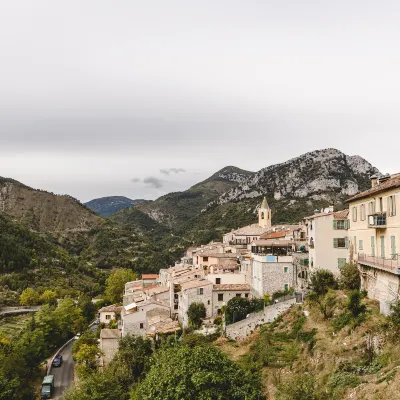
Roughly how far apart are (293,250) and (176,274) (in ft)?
50.9

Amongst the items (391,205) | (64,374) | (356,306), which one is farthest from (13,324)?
(391,205)

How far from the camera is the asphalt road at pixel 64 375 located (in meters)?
45.7

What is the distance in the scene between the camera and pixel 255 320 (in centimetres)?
3659

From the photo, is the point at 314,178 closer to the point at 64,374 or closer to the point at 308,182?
the point at 308,182

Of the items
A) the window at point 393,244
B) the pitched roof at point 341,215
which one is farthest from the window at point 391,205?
the pitched roof at point 341,215

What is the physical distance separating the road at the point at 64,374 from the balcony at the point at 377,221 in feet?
113

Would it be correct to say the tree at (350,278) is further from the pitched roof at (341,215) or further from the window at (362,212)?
the pitched roof at (341,215)

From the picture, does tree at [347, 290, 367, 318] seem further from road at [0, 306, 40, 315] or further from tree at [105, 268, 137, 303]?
road at [0, 306, 40, 315]

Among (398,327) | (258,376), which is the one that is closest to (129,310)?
(258,376)

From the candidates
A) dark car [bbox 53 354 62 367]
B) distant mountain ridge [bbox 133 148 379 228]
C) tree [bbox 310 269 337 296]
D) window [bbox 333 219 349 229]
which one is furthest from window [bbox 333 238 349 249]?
distant mountain ridge [bbox 133 148 379 228]

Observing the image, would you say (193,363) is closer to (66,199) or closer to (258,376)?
(258,376)

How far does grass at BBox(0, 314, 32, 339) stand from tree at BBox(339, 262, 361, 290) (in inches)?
2001

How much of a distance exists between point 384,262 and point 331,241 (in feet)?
33.7

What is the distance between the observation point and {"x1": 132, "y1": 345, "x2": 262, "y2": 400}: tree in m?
24.5
